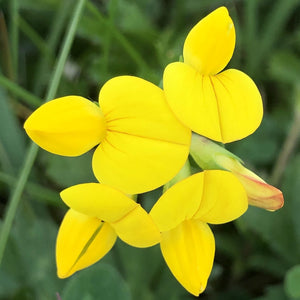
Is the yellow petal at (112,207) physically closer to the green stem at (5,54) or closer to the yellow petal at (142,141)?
the yellow petal at (142,141)

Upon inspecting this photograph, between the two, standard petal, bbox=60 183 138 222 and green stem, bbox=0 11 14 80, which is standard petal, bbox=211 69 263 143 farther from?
green stem, bbox=0 11 14 80

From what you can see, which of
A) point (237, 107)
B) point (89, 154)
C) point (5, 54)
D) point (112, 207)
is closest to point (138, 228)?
point (112, 207)

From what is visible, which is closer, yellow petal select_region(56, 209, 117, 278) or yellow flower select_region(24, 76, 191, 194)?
yellow flower select_region(24, 76, 191, 194)

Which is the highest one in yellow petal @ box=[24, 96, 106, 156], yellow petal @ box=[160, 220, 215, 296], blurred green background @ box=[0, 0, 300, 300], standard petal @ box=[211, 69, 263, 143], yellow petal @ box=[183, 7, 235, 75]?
yellow petal @ box=[183, 7, 235, 75]

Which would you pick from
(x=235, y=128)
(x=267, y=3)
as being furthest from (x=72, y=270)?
(x=267, y=3)

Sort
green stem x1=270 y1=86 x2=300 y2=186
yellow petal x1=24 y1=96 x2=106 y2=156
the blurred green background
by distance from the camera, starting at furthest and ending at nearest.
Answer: green stem x1=270 y1=86 x2=300 y2=186 → the blurred green background → yellow petal x1=24 y1=96 x2=106 y2=156

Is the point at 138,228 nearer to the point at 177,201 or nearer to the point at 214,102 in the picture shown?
the point at 177,201

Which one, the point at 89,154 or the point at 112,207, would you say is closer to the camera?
the point at 112,207

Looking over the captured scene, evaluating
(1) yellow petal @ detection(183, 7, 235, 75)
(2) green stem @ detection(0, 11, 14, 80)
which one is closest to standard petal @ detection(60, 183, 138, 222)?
(1) yellow petal @ detection(183, 7, 235, 75)
